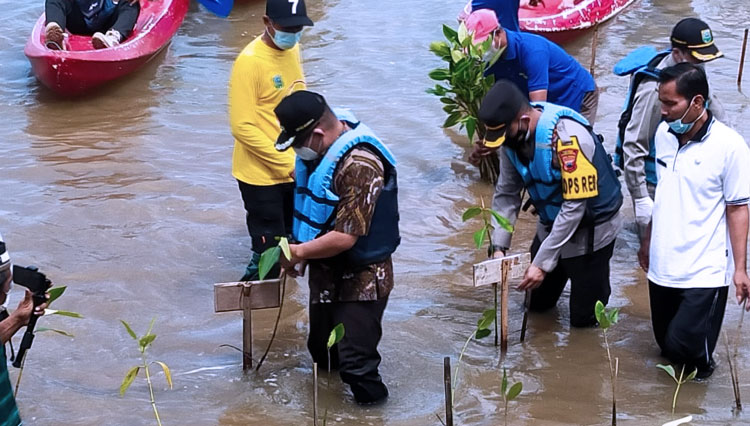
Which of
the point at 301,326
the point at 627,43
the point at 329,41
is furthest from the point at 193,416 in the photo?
the point at 627,43

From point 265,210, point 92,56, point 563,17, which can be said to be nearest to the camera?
point 265,210

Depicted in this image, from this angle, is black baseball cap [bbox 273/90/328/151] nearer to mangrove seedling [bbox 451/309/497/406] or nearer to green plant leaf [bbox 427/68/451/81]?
mangrove seedling [bbox 451/309/497/406]

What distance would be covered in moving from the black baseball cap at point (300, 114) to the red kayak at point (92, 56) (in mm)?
6144

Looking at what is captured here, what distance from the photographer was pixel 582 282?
5582 mm

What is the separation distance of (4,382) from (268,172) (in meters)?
2.67

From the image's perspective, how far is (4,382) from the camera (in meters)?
3.45

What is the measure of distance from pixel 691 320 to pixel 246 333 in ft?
7.23

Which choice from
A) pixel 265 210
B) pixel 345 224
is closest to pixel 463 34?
pixel 265 210

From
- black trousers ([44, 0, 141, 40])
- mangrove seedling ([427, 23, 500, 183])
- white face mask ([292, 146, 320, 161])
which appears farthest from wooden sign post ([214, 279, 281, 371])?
black trousers ([44, 0, 141, 40])

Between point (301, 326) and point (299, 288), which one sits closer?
point (301, 326)

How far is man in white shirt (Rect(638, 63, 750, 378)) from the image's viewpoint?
482cm

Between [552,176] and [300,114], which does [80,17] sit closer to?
[300,114]

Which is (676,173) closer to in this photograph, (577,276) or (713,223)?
(713,223)

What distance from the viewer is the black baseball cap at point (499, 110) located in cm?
488
